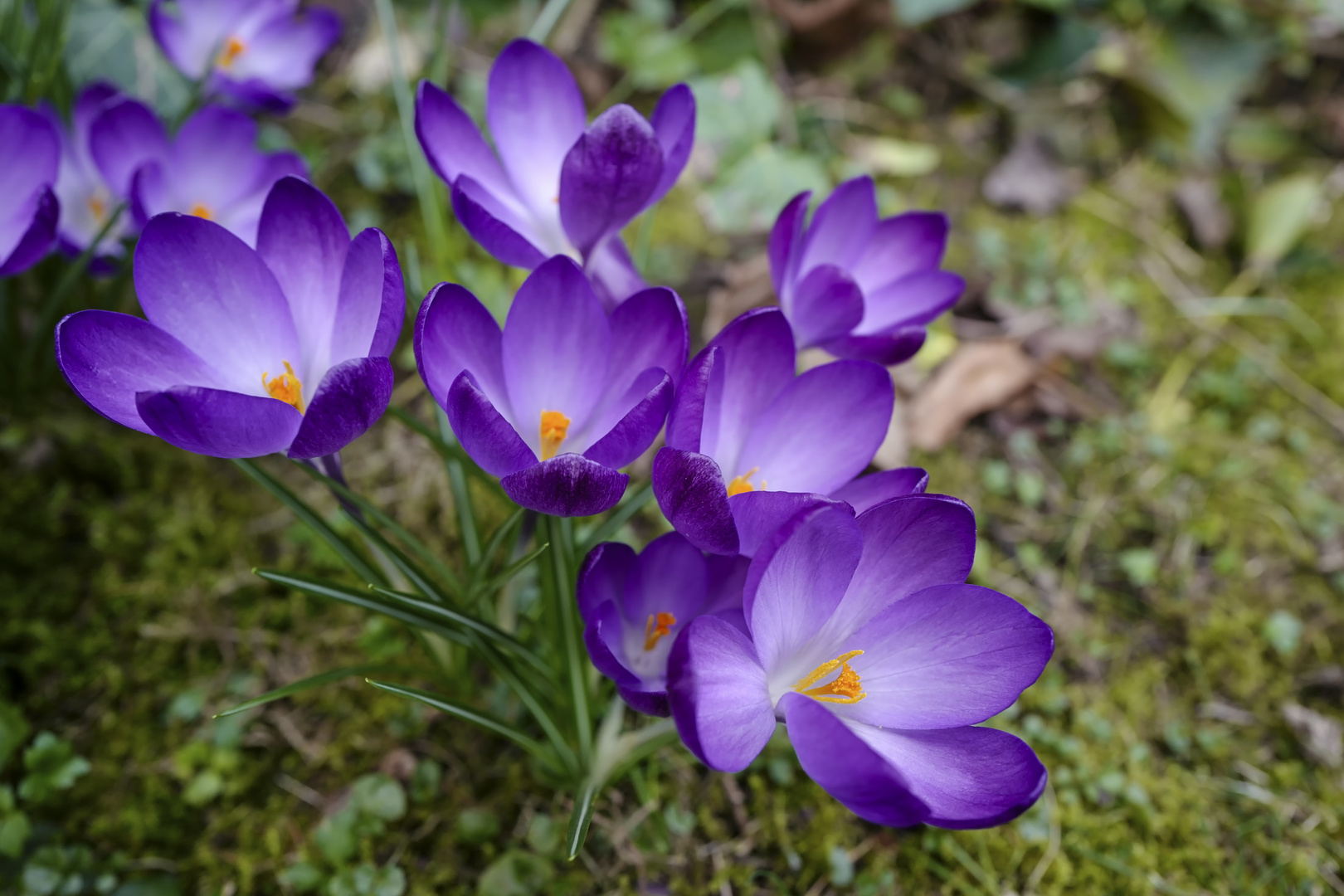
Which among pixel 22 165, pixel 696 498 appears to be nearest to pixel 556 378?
pixel 696 498

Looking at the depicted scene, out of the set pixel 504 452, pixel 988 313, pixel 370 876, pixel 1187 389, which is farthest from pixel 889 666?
pixel 1187 389

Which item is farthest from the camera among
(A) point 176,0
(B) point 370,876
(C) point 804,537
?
(A) point 176,0

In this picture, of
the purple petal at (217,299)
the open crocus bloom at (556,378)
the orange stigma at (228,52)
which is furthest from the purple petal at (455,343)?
the orange stigma at (228,52)

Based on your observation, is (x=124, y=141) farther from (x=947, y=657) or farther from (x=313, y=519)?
(x=947, y=657)

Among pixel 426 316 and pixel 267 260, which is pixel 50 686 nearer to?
pixel 267 260

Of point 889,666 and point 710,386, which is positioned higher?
point 710,386

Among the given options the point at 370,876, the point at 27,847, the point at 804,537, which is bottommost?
the point at 370,876

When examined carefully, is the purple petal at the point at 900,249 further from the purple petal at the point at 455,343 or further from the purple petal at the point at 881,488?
the purple petal at the point at 455,343
